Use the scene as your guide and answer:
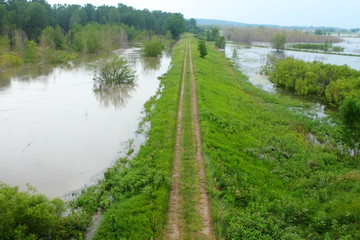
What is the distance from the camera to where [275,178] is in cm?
1412

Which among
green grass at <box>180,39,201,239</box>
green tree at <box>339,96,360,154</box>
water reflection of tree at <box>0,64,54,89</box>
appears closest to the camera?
green grass at <box>180,39,201,239</box>

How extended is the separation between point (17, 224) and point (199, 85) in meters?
25.7

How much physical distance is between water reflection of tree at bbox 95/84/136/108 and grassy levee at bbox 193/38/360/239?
32.2 feet

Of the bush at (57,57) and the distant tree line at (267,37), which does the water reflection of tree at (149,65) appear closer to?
the bush at (57,57)

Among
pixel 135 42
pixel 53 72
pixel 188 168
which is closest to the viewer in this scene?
pixel 188 168

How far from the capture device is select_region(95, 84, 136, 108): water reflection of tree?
3070 centimetres

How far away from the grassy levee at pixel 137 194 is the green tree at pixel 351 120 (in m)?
10.2

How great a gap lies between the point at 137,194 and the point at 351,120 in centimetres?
1312

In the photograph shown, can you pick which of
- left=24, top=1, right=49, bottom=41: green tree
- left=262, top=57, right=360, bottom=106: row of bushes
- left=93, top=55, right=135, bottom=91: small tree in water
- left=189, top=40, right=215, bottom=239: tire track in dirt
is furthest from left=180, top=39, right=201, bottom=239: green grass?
left=24, top=1, right=49, bottom=41: green tree

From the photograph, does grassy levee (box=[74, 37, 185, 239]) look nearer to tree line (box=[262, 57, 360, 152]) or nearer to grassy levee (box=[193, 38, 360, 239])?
grassy levee (box=[193, 38, 360, 239])

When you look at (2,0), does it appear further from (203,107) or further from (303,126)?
(303,126)

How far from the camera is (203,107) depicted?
78.0ft

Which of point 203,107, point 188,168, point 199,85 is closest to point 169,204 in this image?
point 188,168

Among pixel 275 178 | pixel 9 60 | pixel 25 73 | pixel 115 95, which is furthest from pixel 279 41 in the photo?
pixel 275 178
